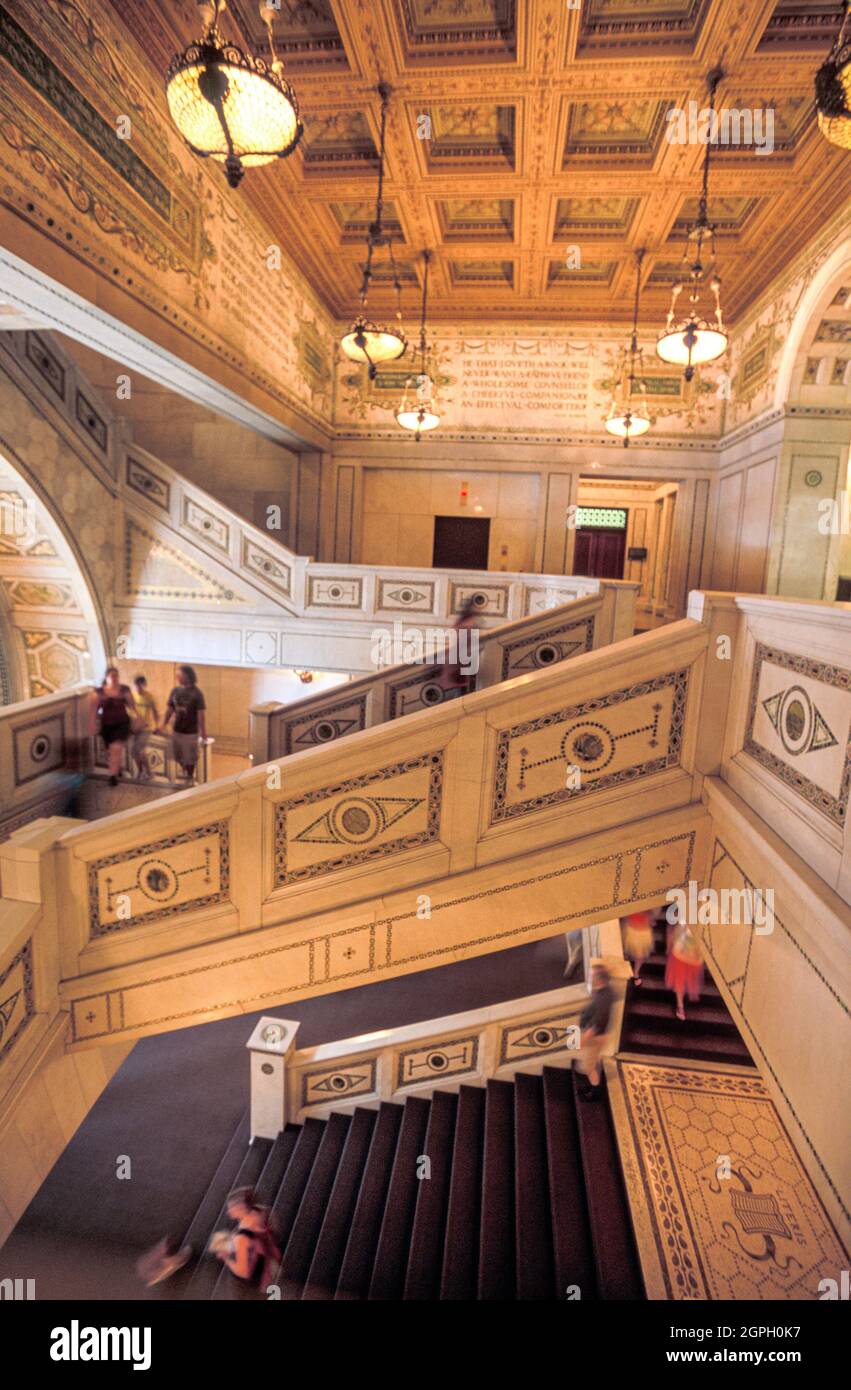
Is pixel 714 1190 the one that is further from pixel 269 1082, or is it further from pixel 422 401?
pixel 422 401

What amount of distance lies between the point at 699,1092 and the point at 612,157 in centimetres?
925

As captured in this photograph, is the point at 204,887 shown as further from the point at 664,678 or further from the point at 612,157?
the point at 612,157

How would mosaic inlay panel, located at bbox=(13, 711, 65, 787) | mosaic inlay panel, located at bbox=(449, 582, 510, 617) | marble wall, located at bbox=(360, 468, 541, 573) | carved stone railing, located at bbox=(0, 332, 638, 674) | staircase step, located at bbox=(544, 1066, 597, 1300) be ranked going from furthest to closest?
marble wall, located at bbox=(360, 468, 541, 573), carved stone railing, located at bbox=(0, 332, 638, 674), mosaic inlay panel, located at bbox=(449, 582, 510, 617), mosaic inlay panel, located at bbox=(13, 711, 65, 787), staircase step, located at bbox=(544, 1066, 597, 1300)

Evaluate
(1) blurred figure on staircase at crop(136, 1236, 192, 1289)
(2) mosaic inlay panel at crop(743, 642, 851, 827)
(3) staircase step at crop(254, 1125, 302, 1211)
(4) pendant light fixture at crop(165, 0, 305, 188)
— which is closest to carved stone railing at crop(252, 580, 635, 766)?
(2) mosaic inlay panel at crop(743, 642, 851, 827)

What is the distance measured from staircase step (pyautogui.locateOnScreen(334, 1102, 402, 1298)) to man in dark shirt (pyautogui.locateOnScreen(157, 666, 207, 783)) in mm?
4032

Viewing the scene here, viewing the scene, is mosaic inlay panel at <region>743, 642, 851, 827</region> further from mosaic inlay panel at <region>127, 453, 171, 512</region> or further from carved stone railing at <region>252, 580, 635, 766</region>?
mosaic inlay panel at <region>127, 453, 171, 512</region>

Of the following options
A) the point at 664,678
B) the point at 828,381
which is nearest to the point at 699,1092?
the point at 664,678

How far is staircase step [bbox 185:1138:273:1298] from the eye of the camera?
194 inches

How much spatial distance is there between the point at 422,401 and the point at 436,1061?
935 cm

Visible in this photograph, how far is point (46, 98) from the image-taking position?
4.29 m

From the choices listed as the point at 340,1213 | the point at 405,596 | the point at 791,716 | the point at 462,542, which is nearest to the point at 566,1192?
the point at 340,1213

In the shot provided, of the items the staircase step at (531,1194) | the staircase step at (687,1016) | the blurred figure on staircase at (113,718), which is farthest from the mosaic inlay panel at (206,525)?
the staircase step at (687,1016)

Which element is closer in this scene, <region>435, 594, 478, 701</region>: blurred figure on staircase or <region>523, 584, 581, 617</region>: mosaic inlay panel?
<region>435, 594, 478, 701</region>: blurred figure on staircase

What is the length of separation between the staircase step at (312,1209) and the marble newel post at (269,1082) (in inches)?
19.7
